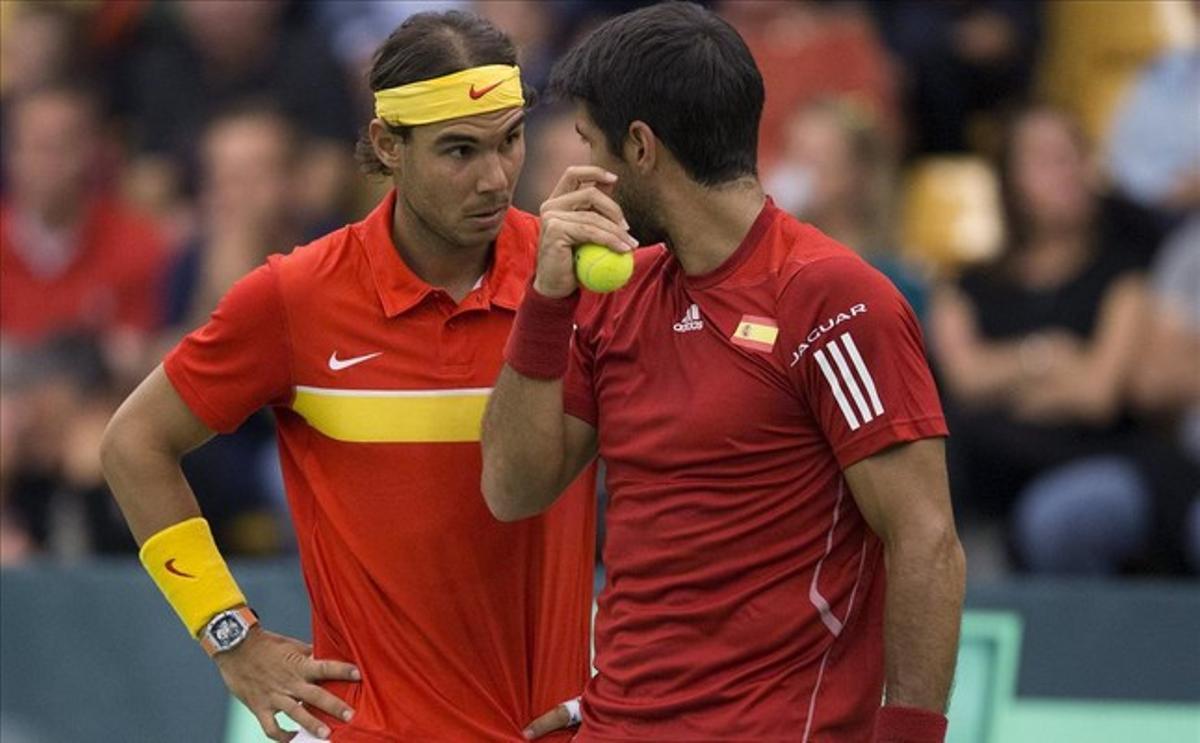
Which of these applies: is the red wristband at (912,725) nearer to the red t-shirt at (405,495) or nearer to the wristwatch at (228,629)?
the red t-shirt at (405,495)

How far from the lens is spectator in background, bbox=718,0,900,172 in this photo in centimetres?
944

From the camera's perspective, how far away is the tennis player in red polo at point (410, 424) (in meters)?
4.70

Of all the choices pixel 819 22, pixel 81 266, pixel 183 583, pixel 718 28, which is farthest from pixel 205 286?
pixel 718 28

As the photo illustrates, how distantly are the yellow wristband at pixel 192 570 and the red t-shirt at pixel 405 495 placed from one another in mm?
233

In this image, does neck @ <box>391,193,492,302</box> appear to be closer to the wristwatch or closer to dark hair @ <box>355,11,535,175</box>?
dark hair @ <box>355,11,535,175</box>

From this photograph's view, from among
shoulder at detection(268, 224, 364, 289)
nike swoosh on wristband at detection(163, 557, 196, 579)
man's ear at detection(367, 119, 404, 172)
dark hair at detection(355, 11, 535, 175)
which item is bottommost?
nike swoosh on wristband at detection(163, 557, 196, 579)

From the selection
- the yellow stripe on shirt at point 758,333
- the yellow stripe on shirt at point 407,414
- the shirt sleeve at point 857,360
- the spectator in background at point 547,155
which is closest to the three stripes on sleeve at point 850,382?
the shirt sleeve at point 857,360

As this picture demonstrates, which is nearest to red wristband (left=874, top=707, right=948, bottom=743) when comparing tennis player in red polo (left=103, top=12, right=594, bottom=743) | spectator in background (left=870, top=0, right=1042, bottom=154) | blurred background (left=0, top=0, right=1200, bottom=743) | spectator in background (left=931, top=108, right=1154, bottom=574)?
tennis player in red polo (left=103, top=12, right=594, bottom=743)

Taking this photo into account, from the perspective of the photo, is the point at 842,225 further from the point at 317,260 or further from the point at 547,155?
the point at 317,260

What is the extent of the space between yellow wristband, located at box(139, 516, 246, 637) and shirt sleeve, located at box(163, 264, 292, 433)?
29cm

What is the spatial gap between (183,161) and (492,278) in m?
5.74

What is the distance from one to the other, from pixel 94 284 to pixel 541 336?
5740 millimetres

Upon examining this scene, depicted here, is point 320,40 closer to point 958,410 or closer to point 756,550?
point 958,410

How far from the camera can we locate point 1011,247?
8.62 m
